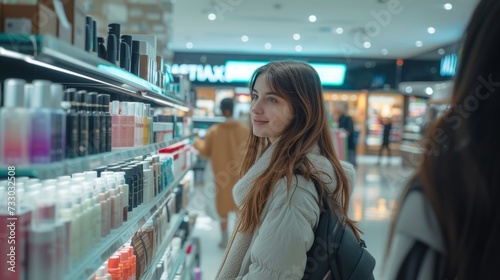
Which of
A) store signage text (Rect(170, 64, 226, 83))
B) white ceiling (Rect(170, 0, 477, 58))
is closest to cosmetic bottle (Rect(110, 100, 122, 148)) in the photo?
white ceiling (Rect(170, 0, 477, 58))

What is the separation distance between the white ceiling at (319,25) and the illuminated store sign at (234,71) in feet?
1.50

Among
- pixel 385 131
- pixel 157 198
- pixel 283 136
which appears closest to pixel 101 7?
pixel 157 198

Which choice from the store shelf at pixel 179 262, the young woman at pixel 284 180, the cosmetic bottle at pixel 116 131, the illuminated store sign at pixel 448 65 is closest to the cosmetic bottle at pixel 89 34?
the cosmetic bottle at pixel 116 131

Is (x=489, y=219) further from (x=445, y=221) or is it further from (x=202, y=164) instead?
(x=202, y=164)

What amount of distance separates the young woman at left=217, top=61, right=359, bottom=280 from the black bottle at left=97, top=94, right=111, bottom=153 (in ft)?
1.63

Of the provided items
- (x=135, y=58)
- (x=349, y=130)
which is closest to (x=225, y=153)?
(x=135, y=58)

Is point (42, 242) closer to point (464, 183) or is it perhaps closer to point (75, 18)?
point (75, 18)

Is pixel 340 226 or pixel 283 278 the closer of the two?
pixel 283 278

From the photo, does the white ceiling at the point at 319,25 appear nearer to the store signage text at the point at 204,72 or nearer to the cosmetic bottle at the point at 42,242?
the store signage text at the point at 204,72

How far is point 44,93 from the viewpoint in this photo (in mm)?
1134

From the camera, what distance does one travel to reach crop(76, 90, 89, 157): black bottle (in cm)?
136

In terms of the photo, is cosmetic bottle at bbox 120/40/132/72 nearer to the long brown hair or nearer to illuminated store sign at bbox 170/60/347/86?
the long brown hair

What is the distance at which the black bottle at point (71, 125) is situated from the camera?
1.28m

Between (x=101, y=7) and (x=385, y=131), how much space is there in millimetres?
11034
